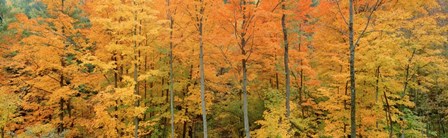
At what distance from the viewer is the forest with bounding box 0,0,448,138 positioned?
1482 cm

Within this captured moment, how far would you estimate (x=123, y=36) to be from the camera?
51.4 ft

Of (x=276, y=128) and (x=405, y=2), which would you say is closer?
(x=276, y=128)

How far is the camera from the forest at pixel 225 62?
14.8m

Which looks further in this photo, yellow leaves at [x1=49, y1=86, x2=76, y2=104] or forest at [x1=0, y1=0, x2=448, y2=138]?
yellow leaves at [x1=49, y1=86, x2=76, y2=104]

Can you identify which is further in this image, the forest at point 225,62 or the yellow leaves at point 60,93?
the yellow leaves at point 60,93

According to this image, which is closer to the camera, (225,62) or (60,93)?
(60,93)

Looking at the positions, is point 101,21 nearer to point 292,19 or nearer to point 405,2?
point 292,19

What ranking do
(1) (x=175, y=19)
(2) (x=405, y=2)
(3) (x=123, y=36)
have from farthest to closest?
(2) (x=405, y=2)
(1) (x=175, y=19)
(3) (x=123, y=36)

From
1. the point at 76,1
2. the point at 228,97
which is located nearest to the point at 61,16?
the point at 76,1

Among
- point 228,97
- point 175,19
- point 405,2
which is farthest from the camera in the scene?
point 228,97

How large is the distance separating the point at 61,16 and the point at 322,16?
49.4 feet

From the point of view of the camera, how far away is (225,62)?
1777 cm

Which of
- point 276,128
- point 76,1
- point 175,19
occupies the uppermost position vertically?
point 76,1

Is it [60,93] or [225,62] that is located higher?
[225,62]
